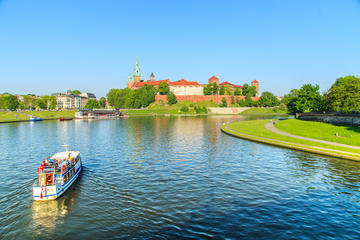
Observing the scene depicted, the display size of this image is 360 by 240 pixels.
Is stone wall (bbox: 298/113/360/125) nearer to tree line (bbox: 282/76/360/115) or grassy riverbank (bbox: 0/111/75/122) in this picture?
tree line (bbox: 282/76/360/115)

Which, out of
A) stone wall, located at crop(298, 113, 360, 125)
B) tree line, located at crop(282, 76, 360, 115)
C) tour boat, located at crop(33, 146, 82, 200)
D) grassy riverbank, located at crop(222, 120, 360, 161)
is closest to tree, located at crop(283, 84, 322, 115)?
tree line, located at crop(282, 76, 360, 115)

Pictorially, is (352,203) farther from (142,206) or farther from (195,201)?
(142,206)

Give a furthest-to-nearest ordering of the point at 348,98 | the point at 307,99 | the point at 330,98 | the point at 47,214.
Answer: the point at 307,99
the point at 330,98
the point at 348,98
the point at 47,214

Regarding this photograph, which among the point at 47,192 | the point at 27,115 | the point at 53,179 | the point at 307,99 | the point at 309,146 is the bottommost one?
the point at 47,192

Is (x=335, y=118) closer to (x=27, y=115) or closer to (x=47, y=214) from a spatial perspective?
(x=47, y=214)

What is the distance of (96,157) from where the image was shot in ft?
126

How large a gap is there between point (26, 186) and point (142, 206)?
537 inches

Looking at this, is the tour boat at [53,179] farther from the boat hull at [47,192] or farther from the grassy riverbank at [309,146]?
the grassy riverbank at [309,146]

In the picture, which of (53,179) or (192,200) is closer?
(192,200)

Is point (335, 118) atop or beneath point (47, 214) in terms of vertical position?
atop

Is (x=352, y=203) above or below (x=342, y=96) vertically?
below

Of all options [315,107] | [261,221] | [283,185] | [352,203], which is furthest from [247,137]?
[315,107]

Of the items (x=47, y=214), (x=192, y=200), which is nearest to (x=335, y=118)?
(x=192, y=200)

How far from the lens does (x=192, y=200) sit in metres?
21.0
